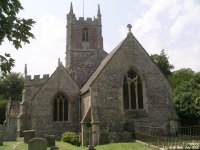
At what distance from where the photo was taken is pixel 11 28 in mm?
5852

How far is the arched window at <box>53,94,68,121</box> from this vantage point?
26156 millimetres

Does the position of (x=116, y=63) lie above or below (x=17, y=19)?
above

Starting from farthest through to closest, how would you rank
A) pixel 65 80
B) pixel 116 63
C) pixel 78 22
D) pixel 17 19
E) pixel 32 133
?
pixel 78 22 → pixel 65 80 → pixel 116 63 → pixel 32 133 → pixel 17 19

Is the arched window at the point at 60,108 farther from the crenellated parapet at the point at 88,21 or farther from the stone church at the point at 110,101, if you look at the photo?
the crenellated parapet at the point at 88,21

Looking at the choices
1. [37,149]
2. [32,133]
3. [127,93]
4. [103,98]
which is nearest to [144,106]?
[127,93]

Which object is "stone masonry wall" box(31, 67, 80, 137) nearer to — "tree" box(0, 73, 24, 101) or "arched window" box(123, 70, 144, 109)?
"arched window" box(123, 70, 144, 109)

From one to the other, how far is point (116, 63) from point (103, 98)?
3.06 m

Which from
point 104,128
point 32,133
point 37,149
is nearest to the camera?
point 37,149

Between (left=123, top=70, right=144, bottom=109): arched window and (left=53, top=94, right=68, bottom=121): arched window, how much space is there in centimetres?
558

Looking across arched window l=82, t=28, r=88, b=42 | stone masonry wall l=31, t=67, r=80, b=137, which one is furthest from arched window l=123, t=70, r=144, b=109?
arched window l=82, t=28, r=88, b=42

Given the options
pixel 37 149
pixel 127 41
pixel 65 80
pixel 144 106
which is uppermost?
pixel 127 41

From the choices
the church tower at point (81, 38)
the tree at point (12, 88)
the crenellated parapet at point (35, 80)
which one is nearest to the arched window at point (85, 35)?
the church tower at point (81, 38)

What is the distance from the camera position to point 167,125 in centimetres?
2412

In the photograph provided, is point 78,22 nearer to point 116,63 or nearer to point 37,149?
point 116,63
